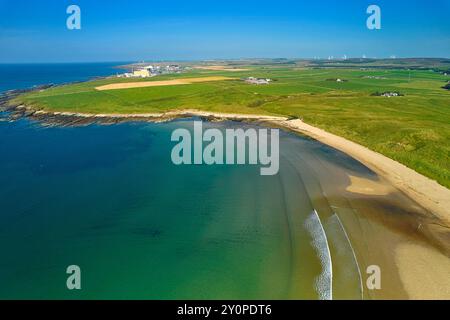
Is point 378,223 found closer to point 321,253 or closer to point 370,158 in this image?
point 321,253

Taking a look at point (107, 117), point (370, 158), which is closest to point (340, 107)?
point (370, 158)

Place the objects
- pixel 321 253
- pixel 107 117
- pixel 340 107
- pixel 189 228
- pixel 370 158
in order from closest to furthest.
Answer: pixel 321 253, pixel 189 228, pixel 370 158, pixel 107 117, pixel 340 107

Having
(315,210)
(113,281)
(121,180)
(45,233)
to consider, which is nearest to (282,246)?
(315,210)

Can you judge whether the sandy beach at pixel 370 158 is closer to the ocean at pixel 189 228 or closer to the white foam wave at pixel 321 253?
the ocean at pixel 189 228

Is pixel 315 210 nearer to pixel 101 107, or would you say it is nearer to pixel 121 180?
pixel 121 180

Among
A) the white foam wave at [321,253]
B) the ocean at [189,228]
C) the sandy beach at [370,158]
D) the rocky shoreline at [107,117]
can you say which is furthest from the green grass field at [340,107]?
the white foam wave at [321,253]

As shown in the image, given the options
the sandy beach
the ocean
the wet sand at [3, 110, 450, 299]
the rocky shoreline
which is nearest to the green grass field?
the sandy beach

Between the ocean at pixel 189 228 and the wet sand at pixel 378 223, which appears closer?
the wet sand at pixel 378 223
